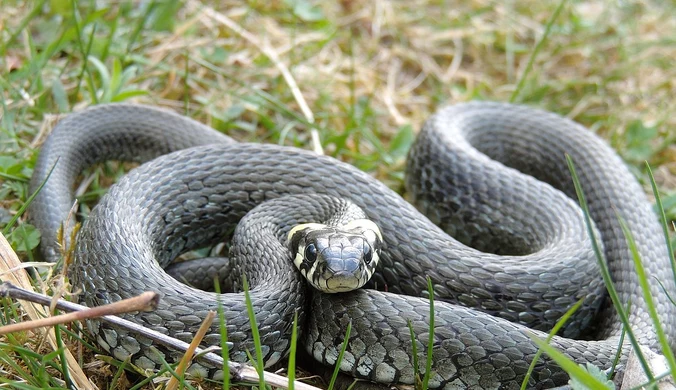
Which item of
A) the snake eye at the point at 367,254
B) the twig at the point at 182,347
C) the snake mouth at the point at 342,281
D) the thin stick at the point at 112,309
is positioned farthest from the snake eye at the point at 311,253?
the thin stick at the point at 112,309

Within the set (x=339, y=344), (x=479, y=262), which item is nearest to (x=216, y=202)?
(x=339, y=344)

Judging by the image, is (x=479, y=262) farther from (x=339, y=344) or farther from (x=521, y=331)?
(x=339, y=344)

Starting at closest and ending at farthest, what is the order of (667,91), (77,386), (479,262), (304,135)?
(77,386)
(479,262)
(304,135)
(667,91)

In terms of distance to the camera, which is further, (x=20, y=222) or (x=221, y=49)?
(x=221, y=49)

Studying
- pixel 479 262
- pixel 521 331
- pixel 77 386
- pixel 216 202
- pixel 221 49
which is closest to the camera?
pixel 77 386

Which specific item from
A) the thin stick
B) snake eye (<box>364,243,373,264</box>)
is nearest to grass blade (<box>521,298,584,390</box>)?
snake eye (<box>364,243,373,264</box>)

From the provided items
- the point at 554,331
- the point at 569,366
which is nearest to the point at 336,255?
Result: the point at 554,331

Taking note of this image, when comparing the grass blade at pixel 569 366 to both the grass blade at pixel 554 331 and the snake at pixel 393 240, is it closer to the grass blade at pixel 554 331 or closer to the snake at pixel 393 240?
the grass blade at pixel 554 331
